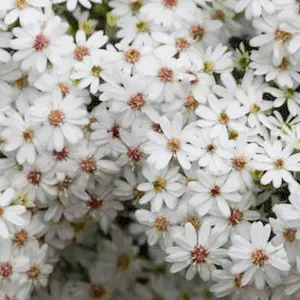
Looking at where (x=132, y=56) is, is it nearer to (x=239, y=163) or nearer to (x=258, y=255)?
(x=239, y=163)

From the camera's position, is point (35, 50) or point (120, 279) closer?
point (35, 50)

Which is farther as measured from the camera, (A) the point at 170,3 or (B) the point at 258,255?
(A) the point at 170,3

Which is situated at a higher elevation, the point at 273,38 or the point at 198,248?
the point at 273,38

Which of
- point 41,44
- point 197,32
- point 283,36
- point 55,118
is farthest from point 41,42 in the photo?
point 283,36

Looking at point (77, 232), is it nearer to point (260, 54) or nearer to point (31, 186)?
point (31, 186)

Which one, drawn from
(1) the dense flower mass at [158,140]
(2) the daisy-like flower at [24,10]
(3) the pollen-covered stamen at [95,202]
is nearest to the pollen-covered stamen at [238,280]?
(1) the dense flower mass at [158,140]

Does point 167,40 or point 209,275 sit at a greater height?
point 167,40

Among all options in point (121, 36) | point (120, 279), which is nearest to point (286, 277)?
point (120, 279)
